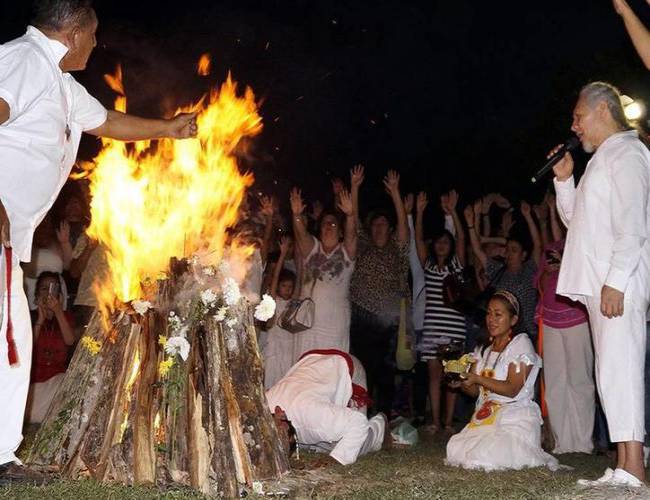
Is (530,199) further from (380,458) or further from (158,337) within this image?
(158,337)

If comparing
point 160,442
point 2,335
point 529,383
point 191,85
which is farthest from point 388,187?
point 2,335

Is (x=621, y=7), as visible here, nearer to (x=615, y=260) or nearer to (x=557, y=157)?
(x=557, y=157)

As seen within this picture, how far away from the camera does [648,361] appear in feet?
24.3

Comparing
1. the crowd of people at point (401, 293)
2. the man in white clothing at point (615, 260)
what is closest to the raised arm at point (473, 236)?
the crowd of people at point (401, 293)

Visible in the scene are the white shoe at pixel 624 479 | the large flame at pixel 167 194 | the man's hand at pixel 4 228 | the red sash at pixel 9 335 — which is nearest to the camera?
the man's hand at pixel 4 228

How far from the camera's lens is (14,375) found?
4.73 meters

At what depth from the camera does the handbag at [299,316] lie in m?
9.45

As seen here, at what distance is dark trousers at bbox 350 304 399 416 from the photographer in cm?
980

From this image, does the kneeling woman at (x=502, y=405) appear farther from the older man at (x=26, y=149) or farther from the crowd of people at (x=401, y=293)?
the older man at (x=26, y=149)

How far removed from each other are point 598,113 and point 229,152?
286 cm

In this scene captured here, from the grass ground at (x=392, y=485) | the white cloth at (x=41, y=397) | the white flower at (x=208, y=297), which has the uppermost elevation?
the white flower at (x=208, y=297)

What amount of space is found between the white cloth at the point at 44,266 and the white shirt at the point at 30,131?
17.1 feet

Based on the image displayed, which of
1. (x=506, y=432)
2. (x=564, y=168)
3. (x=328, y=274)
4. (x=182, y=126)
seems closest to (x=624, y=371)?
(x=564, y=168)

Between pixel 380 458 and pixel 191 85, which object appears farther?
pixel 191 85
